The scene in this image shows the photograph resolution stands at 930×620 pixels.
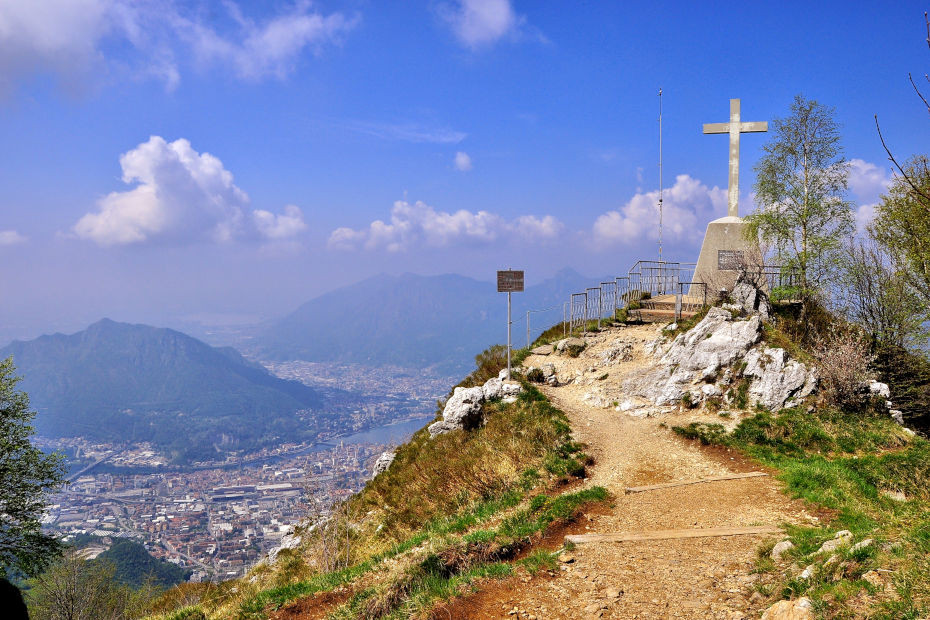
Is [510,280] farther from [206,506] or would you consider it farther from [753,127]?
[206,506]

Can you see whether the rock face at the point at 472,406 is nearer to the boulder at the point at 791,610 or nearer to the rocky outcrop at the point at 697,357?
the rocky outcrop at the point at 697,357

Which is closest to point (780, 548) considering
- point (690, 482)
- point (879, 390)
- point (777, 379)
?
point (690, 482)

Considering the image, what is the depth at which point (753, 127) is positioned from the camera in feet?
74.0

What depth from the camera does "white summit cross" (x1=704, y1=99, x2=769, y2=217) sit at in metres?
22.5

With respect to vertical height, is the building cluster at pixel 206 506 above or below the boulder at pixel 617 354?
below

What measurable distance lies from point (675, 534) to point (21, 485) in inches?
943

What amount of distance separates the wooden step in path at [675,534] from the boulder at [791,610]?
9.78ft

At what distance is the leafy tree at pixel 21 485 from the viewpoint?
17.7 meters

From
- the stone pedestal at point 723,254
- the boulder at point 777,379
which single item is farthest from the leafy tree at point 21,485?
the stone pedestal at point 723,254

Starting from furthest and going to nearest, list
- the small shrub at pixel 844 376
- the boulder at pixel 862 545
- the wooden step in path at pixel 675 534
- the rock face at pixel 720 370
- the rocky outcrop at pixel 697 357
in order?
the rocky outcrop at pixel 697 357, the rock face at pixel 720 370, the small shrub at pixel 844 376, the wooden step in path at pixel 675 534, the boulder at pixel 862 545

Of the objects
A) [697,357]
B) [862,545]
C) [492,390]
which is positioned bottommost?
[492,390]

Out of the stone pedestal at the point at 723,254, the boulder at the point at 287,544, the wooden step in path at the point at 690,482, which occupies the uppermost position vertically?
the stone pedestal at the point at 723,254

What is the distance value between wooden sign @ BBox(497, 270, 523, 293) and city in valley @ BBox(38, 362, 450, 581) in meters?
6.89

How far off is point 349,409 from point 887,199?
194 metres
